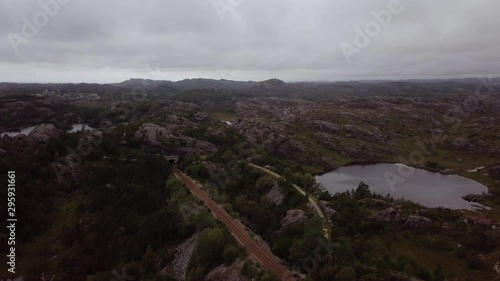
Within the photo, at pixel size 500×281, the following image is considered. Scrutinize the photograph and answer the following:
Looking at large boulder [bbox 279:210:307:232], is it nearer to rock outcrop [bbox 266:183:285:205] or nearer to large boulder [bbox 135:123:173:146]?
rock outcrop [bbox 266:183:285:205]

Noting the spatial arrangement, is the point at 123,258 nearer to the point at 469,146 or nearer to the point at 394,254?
the point at 394,254

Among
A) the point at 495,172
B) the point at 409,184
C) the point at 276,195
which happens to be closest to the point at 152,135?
the point at 276,195

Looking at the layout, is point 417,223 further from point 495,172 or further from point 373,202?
point 495,172

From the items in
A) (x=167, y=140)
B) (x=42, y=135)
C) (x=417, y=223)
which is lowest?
(x=417, y=223)

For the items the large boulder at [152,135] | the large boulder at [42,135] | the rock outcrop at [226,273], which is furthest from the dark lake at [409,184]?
the large boulder at [42,135]

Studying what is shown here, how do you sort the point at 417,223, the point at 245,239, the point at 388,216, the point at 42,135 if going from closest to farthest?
the point at 245,239
the point at 417,223
the point at 388,216
the point at 42,135

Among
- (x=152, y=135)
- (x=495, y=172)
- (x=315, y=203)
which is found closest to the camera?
(x=315, y=203)

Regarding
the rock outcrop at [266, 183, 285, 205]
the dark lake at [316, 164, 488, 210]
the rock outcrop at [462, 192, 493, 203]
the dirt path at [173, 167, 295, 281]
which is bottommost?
the dark lake at [316, 164, 488, 210]

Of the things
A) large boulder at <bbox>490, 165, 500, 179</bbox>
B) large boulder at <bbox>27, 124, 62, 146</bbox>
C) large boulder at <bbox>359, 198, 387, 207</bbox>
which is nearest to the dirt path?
large boulder at <bbox>359, 198, 387, 207</bbox>
